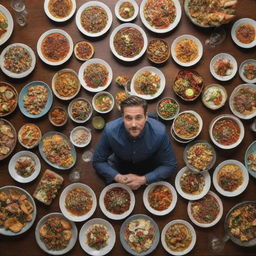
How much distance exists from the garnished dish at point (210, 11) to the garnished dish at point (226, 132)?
4.04 ft

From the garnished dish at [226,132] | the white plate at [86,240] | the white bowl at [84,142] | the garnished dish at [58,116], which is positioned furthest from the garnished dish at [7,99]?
the garnished dish at [226,132]

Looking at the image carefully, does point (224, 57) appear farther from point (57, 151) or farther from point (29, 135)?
point (29, 135)

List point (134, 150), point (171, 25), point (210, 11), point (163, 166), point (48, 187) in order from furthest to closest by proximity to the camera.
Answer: point (171, 25)
point (210, 11)
point (48, 187)
point (163, 166)
point (134, 150)

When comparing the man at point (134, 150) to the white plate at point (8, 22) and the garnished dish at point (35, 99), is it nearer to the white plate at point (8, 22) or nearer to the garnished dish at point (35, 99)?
the garnished dish at point (35, 99)

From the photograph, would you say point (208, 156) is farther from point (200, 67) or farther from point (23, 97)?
point (23, 97)

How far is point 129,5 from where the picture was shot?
5090mm

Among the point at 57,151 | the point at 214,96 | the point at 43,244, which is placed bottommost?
the point at 43,244

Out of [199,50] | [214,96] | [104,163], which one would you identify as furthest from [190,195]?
[199,50]

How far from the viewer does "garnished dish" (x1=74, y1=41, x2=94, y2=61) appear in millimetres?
5055

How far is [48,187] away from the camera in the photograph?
477cm

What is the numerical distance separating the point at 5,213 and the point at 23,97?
58.7 inches

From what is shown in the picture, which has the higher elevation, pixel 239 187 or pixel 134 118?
pixel 134 118

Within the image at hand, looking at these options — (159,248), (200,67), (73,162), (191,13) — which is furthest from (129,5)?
(159,248)

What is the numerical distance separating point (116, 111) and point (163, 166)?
1.02m
